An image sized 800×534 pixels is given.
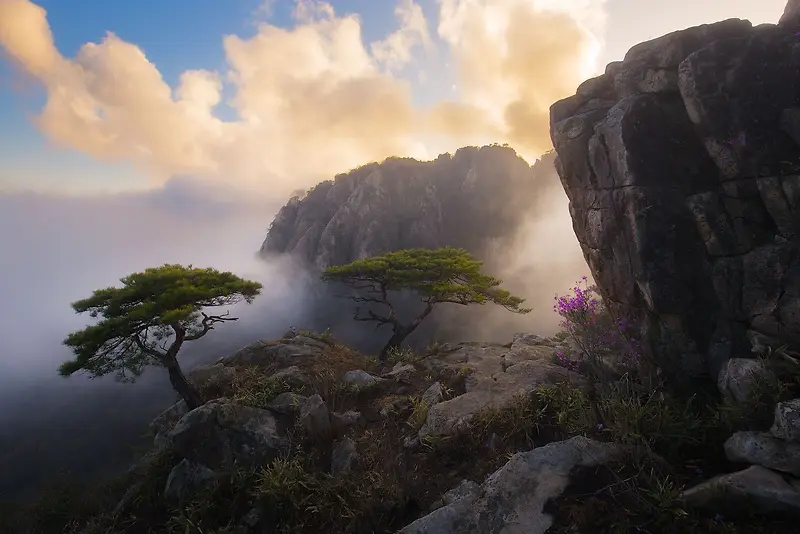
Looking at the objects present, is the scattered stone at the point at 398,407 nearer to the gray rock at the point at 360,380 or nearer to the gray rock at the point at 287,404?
the gray rock at the point at 360,380

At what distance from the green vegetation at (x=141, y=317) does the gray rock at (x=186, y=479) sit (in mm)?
3824

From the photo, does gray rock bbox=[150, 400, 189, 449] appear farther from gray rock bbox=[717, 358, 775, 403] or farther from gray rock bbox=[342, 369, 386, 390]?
gray rock bbox=[717, 358, 775, 403]

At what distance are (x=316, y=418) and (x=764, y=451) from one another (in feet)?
33.5

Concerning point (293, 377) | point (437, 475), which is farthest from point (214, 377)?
point (437, 475)

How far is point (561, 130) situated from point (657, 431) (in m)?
7.72

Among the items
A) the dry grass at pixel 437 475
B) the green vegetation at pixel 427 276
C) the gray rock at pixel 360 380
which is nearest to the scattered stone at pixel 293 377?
the dry grass at pixel 437 475

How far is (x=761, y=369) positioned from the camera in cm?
685

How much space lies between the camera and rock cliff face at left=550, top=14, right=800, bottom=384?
7363 millimetres

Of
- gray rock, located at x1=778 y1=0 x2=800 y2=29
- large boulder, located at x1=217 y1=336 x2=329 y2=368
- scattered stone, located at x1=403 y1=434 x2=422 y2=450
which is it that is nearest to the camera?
gray rock, located at x1=778 y1=0 x2=800 y2=29

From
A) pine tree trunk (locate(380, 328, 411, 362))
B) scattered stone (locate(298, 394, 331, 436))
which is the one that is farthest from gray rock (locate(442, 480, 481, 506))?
pine tree trunk (locate(380, 328, 411, 362))

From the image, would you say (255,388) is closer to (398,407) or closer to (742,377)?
(398,407)

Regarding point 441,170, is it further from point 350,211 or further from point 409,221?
point 350,211

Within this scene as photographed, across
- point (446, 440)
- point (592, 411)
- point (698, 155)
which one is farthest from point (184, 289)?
point (698, 155)

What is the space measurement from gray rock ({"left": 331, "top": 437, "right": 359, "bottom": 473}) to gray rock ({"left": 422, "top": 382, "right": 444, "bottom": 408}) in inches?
105
